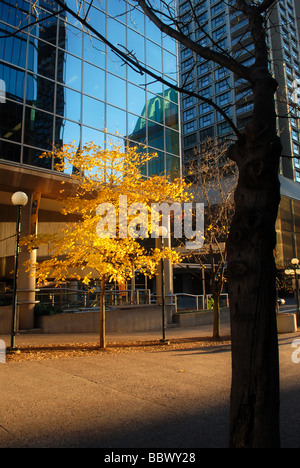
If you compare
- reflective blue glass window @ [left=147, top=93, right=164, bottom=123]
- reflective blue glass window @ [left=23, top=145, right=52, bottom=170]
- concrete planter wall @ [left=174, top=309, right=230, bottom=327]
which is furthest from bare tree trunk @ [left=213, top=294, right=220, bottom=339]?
reflective blue glass window @ [left=147, top=93, right=164, bottom=123]

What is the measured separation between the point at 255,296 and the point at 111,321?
1291 centimetres

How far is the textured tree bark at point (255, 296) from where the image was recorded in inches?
97.5

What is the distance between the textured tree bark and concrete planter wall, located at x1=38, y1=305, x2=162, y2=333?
12.1 metres

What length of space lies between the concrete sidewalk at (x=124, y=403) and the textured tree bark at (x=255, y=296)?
136cm

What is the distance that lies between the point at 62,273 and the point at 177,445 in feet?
24.2

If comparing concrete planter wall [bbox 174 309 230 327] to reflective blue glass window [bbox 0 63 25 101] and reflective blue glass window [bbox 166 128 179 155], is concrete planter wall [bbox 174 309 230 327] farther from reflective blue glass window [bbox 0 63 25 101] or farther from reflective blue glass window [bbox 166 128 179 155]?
reflective blue glass window [bbox 0 63 25 101]

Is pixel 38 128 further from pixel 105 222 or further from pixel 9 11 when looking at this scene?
pixel 105 222

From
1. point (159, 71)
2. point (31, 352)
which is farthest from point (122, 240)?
point (159, 71)

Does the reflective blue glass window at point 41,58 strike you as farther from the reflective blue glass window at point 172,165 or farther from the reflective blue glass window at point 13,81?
the reflective blue glass window at point 172,165

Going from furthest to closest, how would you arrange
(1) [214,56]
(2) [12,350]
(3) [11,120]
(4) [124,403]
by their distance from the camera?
(3) [11,120] < (2) [12,350] < (4) [124,403] < (1) [214,56]

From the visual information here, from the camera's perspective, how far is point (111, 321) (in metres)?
14.9

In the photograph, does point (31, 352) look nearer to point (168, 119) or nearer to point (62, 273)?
point (62, 273)

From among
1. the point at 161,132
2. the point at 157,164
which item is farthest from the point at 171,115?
the point at 157,164

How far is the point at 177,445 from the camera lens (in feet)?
11.6
